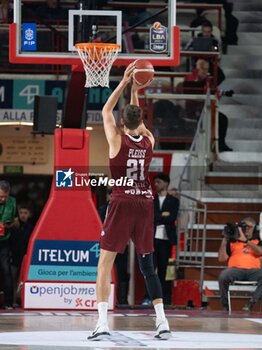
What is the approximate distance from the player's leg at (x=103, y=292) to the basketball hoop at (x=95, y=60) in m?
4.27

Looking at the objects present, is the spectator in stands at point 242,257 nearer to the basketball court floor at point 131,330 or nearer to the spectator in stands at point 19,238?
the basketball court floor at point 131,330

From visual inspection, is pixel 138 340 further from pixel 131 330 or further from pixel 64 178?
pixel 64 178

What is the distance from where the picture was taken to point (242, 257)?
1836 centimetres

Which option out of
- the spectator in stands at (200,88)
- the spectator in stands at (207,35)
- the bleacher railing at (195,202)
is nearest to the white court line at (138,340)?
the bleacher railing at (195,202)

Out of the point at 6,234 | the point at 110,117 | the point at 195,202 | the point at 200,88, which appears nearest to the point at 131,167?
the point at 110,117

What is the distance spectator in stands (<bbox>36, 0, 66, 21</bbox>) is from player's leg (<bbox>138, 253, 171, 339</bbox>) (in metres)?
12.0

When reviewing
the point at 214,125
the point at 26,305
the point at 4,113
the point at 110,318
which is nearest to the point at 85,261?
the point at 26,305

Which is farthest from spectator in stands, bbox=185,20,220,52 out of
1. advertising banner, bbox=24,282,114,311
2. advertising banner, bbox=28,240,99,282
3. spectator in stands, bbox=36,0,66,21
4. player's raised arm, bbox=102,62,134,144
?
player's raised arm, bbox=102,62,134,144

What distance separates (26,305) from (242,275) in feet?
11.4

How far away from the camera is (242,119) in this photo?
78.8 feet

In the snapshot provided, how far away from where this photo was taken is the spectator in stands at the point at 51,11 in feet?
77.7

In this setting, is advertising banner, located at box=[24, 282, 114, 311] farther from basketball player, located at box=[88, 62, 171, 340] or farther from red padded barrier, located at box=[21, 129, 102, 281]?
basketball player, located at box=[88, 62, 171, 340]

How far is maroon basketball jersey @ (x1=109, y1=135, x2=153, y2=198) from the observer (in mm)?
12086

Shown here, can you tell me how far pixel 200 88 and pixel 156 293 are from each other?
1008 cm
